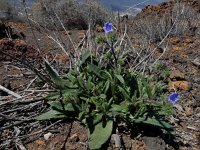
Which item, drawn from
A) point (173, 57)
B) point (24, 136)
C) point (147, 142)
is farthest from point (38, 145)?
point (173, 57)

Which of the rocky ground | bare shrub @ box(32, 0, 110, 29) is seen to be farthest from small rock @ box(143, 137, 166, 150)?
bare shrub @ box(32, 0, 110, 29)

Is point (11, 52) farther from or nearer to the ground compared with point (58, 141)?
farther from the ground

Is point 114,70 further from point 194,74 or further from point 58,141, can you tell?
point 194,74

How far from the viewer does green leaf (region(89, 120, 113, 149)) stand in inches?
108

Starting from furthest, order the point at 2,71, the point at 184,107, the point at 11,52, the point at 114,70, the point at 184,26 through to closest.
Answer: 1. the point at 184,26
2. the point at 11,52
3. the point at 2,71
4. the point at 184,107
5. the point at 114,70

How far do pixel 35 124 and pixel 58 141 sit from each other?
8.7 inches

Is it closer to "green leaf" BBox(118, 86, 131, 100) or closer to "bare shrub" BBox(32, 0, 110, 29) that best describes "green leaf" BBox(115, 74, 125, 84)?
"green leaf" BBox(118, 86, 131, 100)

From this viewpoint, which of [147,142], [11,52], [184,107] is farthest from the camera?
[11,52]

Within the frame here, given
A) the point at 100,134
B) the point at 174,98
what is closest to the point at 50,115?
the point at 100,134

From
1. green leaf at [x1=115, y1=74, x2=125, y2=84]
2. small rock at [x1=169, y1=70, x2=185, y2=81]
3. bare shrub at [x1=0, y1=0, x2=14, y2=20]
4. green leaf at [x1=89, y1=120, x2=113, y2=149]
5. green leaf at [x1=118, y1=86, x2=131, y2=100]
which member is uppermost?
green leaf at [x1=115, y1=74, x2=125, y2=84]

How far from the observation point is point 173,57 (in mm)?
4539

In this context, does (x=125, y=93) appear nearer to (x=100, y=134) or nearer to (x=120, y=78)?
(x=120, y=78)

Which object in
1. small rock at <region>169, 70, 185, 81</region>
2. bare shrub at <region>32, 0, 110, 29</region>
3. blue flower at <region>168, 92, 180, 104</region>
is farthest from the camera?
bare shrub at <region>32, 0, 110, 29</region>

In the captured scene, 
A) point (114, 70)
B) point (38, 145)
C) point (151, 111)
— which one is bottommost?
point (38, 145)
